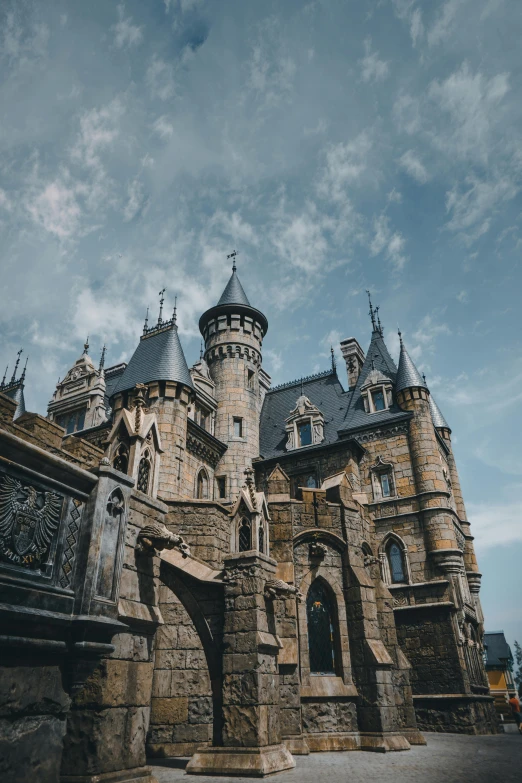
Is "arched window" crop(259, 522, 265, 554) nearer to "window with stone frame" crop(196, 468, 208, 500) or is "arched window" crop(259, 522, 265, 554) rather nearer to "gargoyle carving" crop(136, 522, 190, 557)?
"gargoyle carving" crop(136, 522, 190, 557)

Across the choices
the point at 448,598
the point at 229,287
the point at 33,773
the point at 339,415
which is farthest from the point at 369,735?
the point at 229,287

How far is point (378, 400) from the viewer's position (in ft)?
83.0

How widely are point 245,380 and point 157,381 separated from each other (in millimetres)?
6759

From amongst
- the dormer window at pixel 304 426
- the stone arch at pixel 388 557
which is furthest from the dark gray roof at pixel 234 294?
the stone arch at pixel 388 557

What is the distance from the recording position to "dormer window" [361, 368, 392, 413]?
81.7 ft

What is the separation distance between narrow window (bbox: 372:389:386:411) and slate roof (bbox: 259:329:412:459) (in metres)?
0.44

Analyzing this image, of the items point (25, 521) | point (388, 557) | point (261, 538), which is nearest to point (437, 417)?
point (388, 557)

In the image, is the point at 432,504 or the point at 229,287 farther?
the point at 229,287

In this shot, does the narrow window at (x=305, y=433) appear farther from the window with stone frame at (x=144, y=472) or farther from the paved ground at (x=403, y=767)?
the window with stone frame at (x=144, y=472)

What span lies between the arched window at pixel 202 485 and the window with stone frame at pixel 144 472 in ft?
51.4

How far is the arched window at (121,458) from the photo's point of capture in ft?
24.9

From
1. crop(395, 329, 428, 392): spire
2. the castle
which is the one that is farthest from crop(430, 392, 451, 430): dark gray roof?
crop(395, 329, 428, 392): spire

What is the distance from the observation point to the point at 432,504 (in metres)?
20.8

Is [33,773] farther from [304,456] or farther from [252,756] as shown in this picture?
[304,456]
